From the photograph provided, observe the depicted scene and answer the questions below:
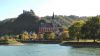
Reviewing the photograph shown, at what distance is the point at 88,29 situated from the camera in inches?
5330

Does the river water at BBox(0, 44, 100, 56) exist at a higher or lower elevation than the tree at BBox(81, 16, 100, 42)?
lower

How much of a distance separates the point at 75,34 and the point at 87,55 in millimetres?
→ 75450

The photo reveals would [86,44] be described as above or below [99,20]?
below

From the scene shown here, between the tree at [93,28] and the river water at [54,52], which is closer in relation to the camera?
the river water at [54,52]

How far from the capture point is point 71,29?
156625mm

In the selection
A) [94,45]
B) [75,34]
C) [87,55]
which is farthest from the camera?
[75,34]

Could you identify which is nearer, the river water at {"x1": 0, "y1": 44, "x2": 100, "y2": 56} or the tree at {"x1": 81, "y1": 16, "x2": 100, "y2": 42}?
the river water at {"x1": 0, "y1": 44, "x2": 100, "y2": 56}

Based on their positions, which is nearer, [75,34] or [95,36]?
[95,36]

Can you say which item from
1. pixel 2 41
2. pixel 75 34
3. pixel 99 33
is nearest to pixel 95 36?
pixel 99 33

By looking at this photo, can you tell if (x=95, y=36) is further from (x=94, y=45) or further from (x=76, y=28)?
(x=76, y=28)

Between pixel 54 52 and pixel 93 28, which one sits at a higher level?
pixel 93 28

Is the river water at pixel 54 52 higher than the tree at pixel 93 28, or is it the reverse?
the tree at pixel 93 28

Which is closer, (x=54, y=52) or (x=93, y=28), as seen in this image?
(x=54, y=52)

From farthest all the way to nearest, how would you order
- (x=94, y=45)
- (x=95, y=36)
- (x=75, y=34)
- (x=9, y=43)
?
1. (x=9, y=43)
2. (x=75, y=34)
3. (x=95, y=36)
4. (x=94, y=45)
